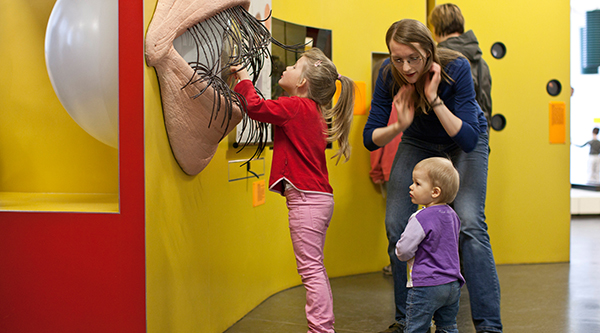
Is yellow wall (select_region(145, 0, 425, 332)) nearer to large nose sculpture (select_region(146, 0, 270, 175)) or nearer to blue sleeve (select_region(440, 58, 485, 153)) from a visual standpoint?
large nose sculpture (select_region(146, 0, 270, 175))

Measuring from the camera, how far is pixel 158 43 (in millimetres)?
1826

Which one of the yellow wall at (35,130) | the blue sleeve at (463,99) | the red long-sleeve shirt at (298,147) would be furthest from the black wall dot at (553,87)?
the yellow wall at (35,130)

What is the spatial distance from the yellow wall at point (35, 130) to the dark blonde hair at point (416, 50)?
1302 millimetres

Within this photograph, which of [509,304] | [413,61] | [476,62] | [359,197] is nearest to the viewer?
[413,61]

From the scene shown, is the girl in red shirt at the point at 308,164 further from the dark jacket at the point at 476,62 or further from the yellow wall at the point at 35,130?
the dark jacket at the point at 476,62

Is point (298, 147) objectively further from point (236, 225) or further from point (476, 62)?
point (476, 62)

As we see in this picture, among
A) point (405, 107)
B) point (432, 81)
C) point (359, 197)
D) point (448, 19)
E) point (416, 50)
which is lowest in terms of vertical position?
point (359, 197)

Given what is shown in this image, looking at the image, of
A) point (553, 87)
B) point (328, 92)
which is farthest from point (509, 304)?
Result: point (553, 87)

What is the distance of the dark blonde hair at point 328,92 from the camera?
2285mm

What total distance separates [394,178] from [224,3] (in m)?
1.05

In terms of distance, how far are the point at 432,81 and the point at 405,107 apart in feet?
0.50

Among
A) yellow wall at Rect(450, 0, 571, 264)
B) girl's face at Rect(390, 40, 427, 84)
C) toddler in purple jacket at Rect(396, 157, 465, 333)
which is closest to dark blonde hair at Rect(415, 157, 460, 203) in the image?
toddler in purple jacket at Rect(396, 157, 465, 333)

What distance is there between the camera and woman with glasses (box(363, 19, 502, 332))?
2037 millimetres

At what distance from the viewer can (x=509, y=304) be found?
120 inches
